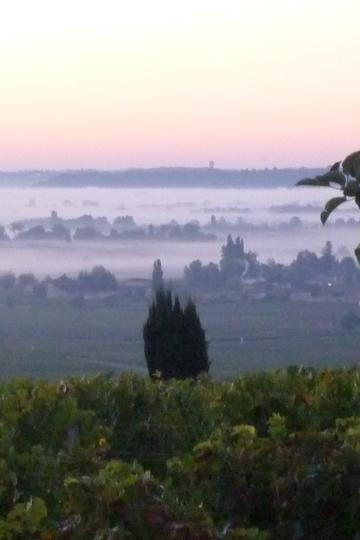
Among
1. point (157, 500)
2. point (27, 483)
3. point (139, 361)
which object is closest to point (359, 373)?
point (27, 483)

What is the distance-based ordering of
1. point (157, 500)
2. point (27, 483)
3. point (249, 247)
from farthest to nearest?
1. point (249, 247)
2. point (27, 483)
3. point (157, 500)

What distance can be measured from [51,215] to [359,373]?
27300mm

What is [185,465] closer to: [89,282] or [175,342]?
[175,342]

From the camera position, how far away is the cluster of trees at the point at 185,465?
356 cm

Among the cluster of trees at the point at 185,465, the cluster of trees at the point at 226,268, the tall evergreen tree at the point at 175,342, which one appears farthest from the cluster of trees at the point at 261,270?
the cluster of trees at the point at 185,465

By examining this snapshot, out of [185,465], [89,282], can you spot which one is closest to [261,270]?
[89,282]

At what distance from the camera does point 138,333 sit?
36594mm

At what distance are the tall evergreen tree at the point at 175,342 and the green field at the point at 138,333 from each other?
1052 centimetres

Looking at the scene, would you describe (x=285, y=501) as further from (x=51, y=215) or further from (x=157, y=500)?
(x=51, y=215)

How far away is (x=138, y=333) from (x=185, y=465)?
1282 inches

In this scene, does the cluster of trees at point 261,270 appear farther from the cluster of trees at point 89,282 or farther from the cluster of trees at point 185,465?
the cluster of trees at point 185,465

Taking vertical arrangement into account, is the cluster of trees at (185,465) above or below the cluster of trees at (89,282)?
above

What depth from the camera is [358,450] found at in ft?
12.9

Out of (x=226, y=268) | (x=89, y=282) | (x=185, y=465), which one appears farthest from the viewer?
(x=89, y=282)
